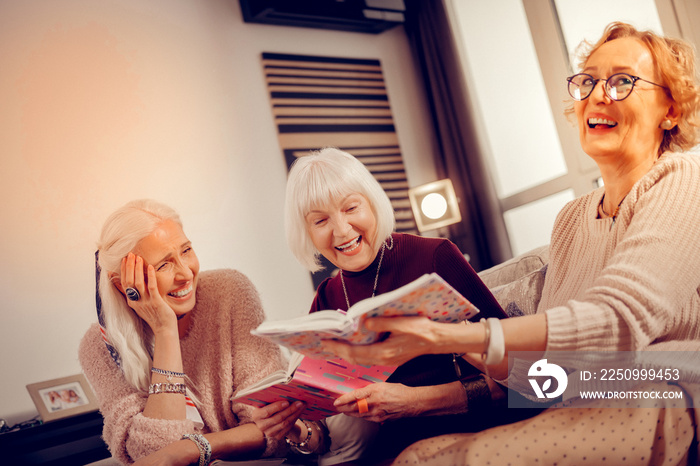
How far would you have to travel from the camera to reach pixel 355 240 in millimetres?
1830

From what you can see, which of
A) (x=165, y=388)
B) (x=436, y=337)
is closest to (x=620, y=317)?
(x=436, y=337)

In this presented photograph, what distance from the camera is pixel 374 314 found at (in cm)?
111

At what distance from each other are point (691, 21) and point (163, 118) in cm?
321

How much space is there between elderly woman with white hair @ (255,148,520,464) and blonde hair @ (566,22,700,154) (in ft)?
2.10

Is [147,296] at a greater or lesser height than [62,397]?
greater

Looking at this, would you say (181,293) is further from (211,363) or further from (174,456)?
(174,456)

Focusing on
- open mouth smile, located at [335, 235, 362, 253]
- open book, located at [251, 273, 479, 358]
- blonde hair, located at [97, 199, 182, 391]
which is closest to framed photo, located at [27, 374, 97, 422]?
blonde hair, located at [97, 199, 182, 391]

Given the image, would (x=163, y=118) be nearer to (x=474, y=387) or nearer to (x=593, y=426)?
(x=474, y=387)

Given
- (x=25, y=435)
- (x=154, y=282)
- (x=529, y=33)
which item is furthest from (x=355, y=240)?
(x=529, y=33)

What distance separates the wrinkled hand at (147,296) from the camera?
6.37ft

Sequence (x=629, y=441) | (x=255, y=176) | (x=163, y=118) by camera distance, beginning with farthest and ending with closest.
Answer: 1. (x=255, y=176)
2. (x=163, y=118)
3. (x=629, y=441)

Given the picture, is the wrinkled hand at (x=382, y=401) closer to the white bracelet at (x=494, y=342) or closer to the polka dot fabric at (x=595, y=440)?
the polka dot fabric at (x=595, y=440)

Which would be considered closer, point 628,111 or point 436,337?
point 436,337

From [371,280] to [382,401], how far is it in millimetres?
492
